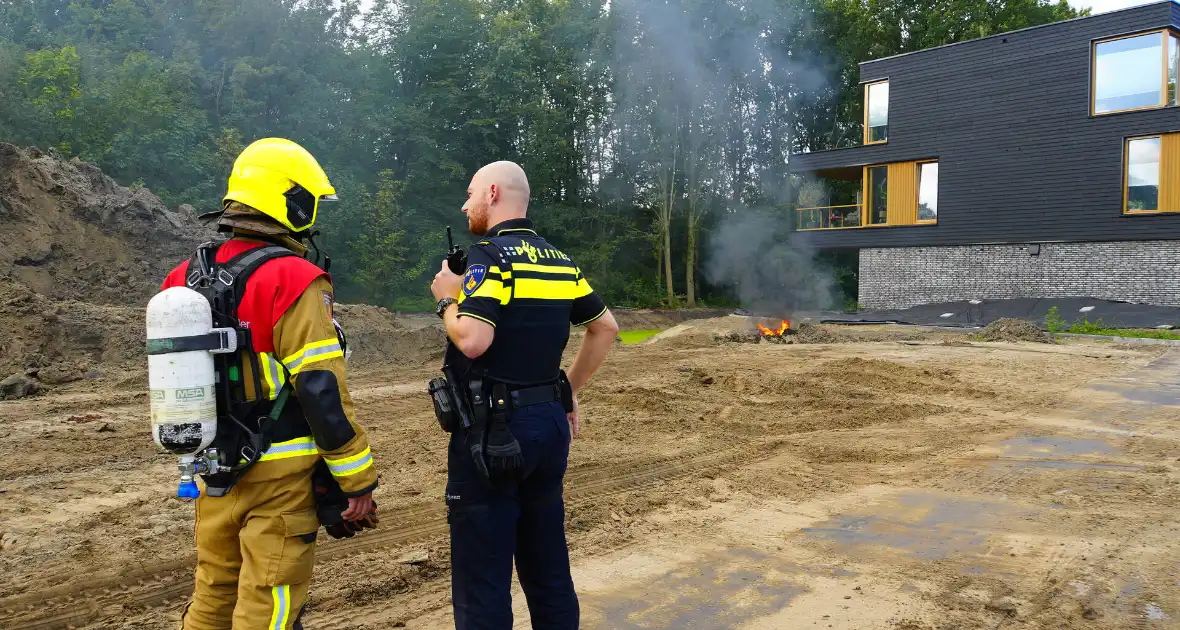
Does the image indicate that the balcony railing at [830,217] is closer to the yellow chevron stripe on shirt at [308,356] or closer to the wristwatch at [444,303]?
the wristwatch at [444,303]

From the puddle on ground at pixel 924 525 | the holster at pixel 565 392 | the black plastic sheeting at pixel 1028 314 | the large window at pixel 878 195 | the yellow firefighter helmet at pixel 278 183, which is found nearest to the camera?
the yellow firefighter helmet at pixel 278 183

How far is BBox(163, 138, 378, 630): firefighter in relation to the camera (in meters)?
2.67

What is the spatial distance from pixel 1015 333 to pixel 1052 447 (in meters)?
11.2

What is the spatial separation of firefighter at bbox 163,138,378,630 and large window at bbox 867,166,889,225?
1101 inches

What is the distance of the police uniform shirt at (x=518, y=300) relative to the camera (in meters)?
2.94

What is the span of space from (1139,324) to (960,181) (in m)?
8.76

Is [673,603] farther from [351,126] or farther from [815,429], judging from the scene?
[351,126]

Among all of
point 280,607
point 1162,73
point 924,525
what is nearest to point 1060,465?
point 924,525

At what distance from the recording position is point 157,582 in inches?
174

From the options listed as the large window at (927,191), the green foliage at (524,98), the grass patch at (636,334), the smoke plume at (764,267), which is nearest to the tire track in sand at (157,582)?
the grass patch at (636,334)

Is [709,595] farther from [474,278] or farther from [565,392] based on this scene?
[474,278]

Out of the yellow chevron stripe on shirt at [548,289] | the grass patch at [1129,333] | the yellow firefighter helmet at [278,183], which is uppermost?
the yellow firefighter helmet at [278,183]

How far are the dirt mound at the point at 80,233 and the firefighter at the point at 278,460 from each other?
1357 centimetres

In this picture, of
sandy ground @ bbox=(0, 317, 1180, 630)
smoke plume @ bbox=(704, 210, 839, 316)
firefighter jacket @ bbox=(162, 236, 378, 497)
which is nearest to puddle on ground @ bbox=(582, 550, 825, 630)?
sandy ground @ bbox=(0, 317, 1180, 630)
